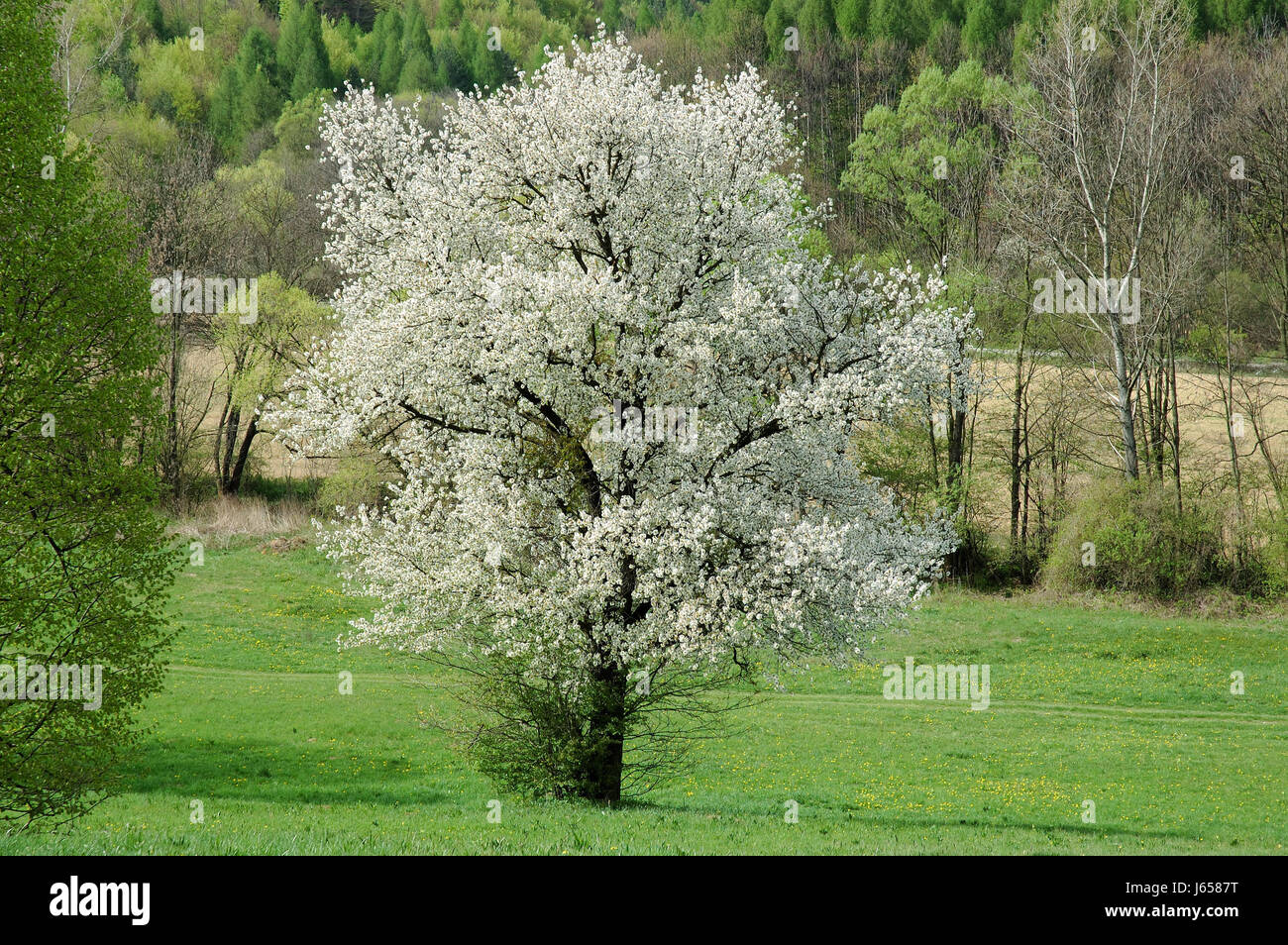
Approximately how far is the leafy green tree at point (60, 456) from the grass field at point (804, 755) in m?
1.76

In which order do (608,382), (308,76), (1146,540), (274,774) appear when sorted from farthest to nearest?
1. (308,76)
2. (1146,540)
3. (274,774)
4. (608,382)

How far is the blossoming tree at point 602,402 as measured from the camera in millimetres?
14844

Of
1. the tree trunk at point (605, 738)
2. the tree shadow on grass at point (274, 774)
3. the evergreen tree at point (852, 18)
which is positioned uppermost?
the evergreen tree at point (852, 18)

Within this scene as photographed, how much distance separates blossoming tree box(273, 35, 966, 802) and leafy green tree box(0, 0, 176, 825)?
273 cm

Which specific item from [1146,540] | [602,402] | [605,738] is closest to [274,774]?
[605,738]

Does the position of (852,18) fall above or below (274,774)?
above

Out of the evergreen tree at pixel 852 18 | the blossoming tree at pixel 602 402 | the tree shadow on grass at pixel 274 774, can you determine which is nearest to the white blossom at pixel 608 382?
the blossoming tree at pixel 602 402

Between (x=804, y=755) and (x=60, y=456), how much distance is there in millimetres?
17012

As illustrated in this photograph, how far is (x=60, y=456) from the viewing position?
14.6 meters

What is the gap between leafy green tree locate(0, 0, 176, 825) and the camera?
1347 centimetres

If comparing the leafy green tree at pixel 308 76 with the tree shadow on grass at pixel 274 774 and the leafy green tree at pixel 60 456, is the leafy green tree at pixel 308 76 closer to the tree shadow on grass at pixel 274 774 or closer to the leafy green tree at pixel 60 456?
the tree shadow on grass at pixel 274 774

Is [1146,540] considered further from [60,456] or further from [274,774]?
[60,456]

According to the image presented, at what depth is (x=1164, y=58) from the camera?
38.4 meters
